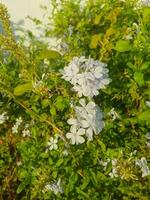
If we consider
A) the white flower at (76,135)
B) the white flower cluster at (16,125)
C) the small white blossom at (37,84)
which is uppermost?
the white flower cluster at (16,125)

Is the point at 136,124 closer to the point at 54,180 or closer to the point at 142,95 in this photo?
the point at 142,95

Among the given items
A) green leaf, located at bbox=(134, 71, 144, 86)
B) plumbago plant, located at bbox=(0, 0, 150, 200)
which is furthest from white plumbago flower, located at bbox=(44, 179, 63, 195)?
green leaf, located at bbox=(134, 71, 144, 86)

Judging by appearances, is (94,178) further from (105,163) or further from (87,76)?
(87,76)

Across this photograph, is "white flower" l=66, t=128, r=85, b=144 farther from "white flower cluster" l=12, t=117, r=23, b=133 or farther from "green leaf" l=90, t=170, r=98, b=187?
"white flower cluster" l=12, t=117, r=23, b=133

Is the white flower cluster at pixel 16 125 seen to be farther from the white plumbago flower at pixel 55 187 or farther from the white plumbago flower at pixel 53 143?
the white plumbago flower at pixel 55 187

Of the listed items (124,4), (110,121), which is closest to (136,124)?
(110,121)

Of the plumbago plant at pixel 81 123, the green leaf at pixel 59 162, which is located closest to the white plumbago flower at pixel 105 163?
the plumbago plant at pixel 81 123
